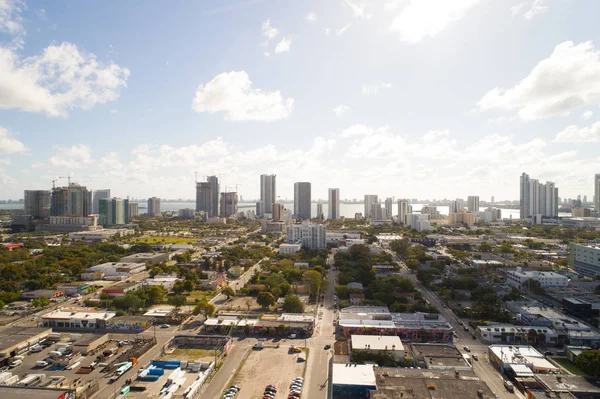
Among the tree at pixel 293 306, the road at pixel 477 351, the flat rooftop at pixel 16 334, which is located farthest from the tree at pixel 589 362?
the flat rooftop at pixel 16 334

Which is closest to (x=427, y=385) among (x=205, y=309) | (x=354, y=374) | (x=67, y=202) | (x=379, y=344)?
(x=354, y=374)

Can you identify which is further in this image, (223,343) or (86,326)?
(86,326)

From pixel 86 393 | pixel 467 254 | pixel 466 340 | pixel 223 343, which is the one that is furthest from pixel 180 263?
pixel 467 254

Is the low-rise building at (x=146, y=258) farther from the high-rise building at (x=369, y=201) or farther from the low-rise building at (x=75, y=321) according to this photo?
the high-rise building at (x=369, y=201)

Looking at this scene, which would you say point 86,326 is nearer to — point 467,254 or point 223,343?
point 223,343

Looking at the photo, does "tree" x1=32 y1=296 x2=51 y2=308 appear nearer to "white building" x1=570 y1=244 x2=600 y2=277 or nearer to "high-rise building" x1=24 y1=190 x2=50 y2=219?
"white building" x1=570 y1=244 x2=600 y2=277

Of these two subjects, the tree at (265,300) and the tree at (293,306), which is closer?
the tree at (293,306)

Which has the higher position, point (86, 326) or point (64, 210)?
point (64, 210)

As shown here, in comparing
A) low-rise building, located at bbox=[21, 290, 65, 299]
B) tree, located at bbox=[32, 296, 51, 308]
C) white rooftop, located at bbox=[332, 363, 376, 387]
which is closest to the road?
white rooftop, located at bbox=[332, 363, 376, 387]
